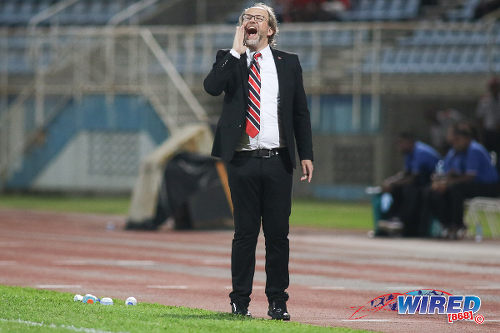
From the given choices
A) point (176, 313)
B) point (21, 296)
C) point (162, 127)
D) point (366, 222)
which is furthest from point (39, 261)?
point (162, 127)

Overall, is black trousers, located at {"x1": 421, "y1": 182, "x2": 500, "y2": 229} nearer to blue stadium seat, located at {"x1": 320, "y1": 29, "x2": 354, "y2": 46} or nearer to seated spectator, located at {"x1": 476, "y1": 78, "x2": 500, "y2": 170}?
seated spectator, located at {"x1": 476, "y1": 78, "x2": 500, "y2": 170}

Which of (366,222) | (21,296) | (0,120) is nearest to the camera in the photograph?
(21,296)

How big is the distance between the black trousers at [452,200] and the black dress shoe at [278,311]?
369 inches

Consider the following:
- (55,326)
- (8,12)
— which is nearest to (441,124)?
(8,12)

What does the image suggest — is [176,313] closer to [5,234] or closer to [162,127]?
[5,234]

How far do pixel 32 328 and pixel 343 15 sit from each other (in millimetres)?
23066

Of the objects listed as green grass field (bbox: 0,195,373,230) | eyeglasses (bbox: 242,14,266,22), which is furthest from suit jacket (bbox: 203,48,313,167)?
green grass field (bbox: 0,195,373,230)

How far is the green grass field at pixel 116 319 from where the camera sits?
22.9 ft

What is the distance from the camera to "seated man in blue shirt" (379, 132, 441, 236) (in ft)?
57.6

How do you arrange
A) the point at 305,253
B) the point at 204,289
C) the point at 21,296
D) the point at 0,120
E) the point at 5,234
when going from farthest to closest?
the point at 0,120 < the point at 5,234 < the point at 305,253 < the point at 204,289 < the point at 21,296

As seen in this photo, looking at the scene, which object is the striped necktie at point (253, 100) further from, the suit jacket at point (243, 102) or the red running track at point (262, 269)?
the red running track at point (262, 269)

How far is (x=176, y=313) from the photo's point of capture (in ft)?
26.1

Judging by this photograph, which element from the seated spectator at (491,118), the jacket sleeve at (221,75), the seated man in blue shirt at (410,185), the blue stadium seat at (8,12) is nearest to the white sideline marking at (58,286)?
the jacket sleeve at (221,75)

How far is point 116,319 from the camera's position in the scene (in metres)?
7.38
